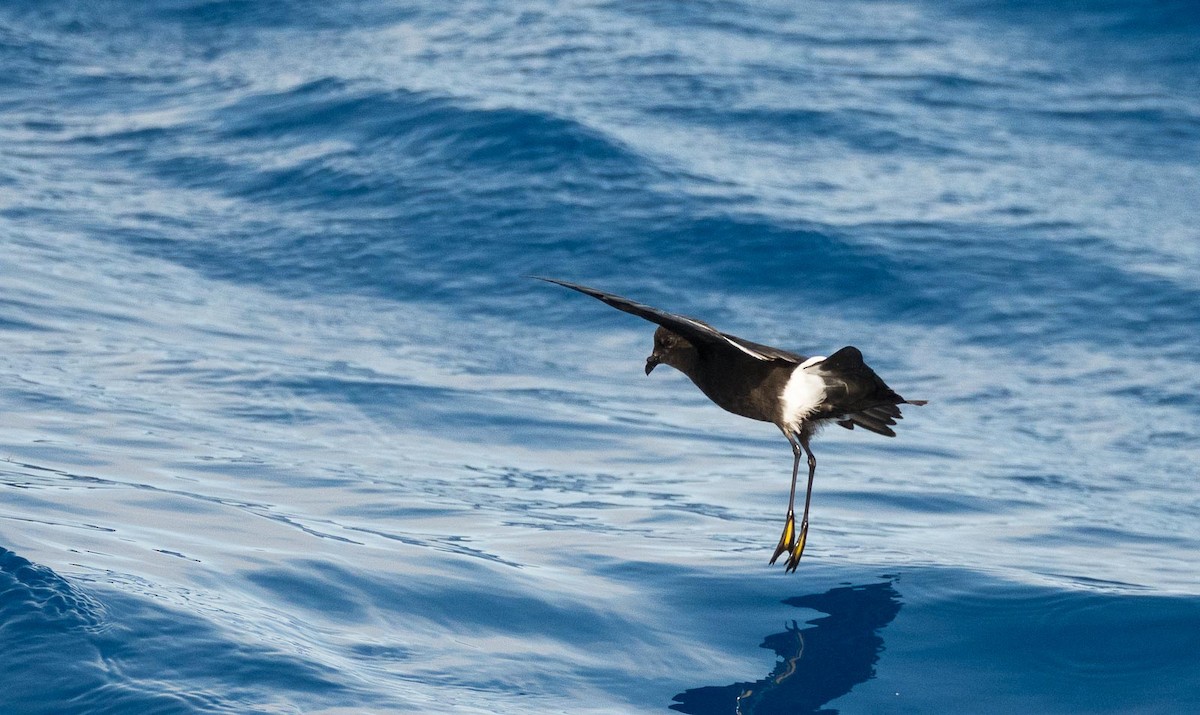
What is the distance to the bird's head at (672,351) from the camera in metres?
5.91

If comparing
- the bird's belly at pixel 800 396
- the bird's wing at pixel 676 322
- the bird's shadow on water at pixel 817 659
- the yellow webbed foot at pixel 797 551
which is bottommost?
the bird's shadow on water at pixel 817 659

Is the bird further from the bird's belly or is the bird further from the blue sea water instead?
the blue sea water

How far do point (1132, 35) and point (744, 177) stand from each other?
549cm

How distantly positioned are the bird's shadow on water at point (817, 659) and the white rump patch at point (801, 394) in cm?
77

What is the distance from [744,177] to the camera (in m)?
13.1

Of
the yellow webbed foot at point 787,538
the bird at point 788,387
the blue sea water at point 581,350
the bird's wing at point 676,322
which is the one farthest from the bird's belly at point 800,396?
the blue sea water at point 581,350

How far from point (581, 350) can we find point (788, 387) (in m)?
5.27

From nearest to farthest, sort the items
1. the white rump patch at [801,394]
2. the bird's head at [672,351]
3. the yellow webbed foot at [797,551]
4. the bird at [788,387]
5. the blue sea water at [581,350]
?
the blue sea water at [581,350]
the bird at [788,387]
the white rump patch at [801,394]
the yellow webbed foot at [797,551]
the bird's head at [672,351]

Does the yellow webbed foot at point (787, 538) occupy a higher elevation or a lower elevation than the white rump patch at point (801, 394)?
lower

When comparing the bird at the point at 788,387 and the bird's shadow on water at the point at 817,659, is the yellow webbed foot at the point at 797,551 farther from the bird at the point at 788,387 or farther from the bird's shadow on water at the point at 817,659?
the bird's shadow on water at the point at 817,659

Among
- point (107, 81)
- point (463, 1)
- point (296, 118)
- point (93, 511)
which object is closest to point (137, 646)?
point (93, 511)

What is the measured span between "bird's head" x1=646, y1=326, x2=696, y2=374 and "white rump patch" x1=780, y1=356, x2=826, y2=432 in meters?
0.45

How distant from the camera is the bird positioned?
5344mm

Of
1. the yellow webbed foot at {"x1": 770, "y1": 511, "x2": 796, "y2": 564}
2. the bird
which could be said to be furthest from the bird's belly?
the yellow webbed foot at {"x1": 770, "y1": 511, "x2": 796, "y2": 564}
